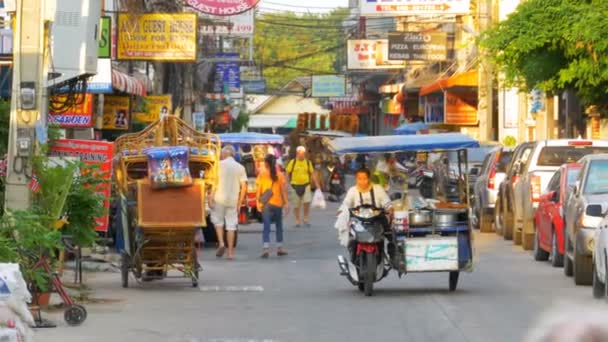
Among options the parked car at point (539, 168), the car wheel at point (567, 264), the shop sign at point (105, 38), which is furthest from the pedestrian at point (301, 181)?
the car wheel at point (567, 264)

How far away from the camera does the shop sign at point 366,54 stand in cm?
5284

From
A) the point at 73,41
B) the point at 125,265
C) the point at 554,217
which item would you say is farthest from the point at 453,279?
the point at 73,41

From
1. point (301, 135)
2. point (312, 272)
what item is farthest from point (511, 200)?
point (301, 135)

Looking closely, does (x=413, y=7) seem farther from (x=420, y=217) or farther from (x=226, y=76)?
(x=226, y=76)

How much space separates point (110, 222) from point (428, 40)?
2390cm

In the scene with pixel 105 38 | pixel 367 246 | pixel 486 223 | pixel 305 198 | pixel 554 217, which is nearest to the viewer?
pixel 367 246

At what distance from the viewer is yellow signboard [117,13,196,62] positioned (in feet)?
95.0

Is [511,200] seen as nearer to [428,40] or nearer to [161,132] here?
[161,132]

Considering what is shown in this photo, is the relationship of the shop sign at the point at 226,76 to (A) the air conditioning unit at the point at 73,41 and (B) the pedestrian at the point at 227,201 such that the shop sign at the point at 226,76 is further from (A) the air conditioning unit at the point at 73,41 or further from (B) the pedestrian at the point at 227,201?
(A) the air conditioning unit at the point at 73,41

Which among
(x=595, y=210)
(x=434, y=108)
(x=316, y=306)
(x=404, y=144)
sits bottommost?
(x=316, y=306)

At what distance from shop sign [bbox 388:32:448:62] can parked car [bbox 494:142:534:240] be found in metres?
18.0

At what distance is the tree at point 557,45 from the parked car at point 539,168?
263cm

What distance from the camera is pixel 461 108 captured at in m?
50.7

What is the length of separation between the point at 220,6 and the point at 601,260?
15.0m
